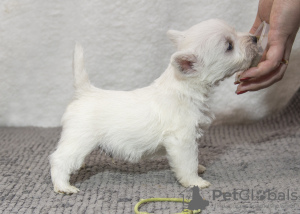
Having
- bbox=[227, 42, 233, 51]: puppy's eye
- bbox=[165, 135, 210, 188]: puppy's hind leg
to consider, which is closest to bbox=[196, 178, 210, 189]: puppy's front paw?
bbox=[165, 135, 210, 188]: puppy's hind leg

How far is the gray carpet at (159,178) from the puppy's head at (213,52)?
46 cm

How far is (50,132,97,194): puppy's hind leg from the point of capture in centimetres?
181

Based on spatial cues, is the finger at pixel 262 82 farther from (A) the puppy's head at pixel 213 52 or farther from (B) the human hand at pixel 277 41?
(A) the puppy's head at pixel 213 52

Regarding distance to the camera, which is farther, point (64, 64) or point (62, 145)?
point (64, 64)

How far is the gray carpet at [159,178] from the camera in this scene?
5.58 ft

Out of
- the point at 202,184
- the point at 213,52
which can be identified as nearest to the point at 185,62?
the point at 213,52

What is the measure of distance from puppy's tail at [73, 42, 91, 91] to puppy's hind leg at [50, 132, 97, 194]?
214 mm

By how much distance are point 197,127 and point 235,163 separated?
426 millimetres

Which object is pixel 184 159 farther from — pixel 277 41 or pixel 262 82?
pixel 277 41

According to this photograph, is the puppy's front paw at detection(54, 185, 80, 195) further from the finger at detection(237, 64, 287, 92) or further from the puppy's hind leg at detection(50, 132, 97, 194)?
the finger at detection(237, 64, 287, 92)

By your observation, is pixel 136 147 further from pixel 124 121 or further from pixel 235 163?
pixel 235 163

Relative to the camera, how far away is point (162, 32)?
285 cm

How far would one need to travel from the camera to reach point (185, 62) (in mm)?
1763

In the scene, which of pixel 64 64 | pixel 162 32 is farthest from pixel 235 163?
pixel 64 64
